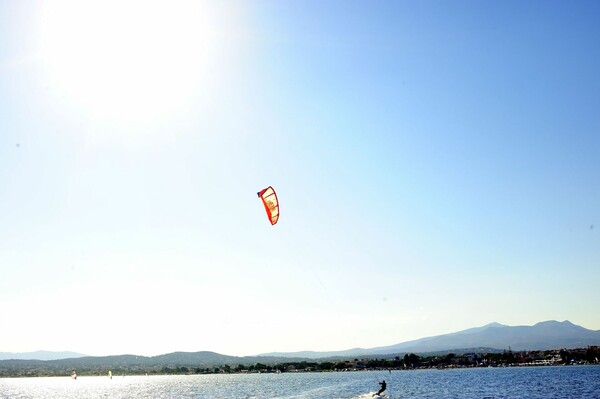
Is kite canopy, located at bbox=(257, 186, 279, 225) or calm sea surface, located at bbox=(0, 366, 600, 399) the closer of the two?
kite canopy, located at bbox=(257, 186, 279, 225)

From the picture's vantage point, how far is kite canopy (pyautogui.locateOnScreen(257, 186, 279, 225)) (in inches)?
1139

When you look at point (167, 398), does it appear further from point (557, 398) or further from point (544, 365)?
point (544, 365)

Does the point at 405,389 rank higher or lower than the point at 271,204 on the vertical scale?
lower

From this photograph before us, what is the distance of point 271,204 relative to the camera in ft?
96.2

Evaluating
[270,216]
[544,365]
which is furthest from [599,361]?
[270,216]

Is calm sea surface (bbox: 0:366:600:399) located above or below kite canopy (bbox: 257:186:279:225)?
below

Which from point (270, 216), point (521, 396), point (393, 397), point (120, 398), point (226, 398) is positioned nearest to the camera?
point (270, 216)

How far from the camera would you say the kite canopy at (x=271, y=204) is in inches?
1139

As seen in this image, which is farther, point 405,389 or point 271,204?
point 405,389

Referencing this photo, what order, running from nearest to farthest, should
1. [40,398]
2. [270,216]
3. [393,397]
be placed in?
[270,216] → [393,397] → [40,398]

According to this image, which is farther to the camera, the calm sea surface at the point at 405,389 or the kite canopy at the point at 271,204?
the calm sea surface at the point at 405,389

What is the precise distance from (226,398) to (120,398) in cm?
2578

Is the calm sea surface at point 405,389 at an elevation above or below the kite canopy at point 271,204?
below

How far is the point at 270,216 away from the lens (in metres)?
29.1
